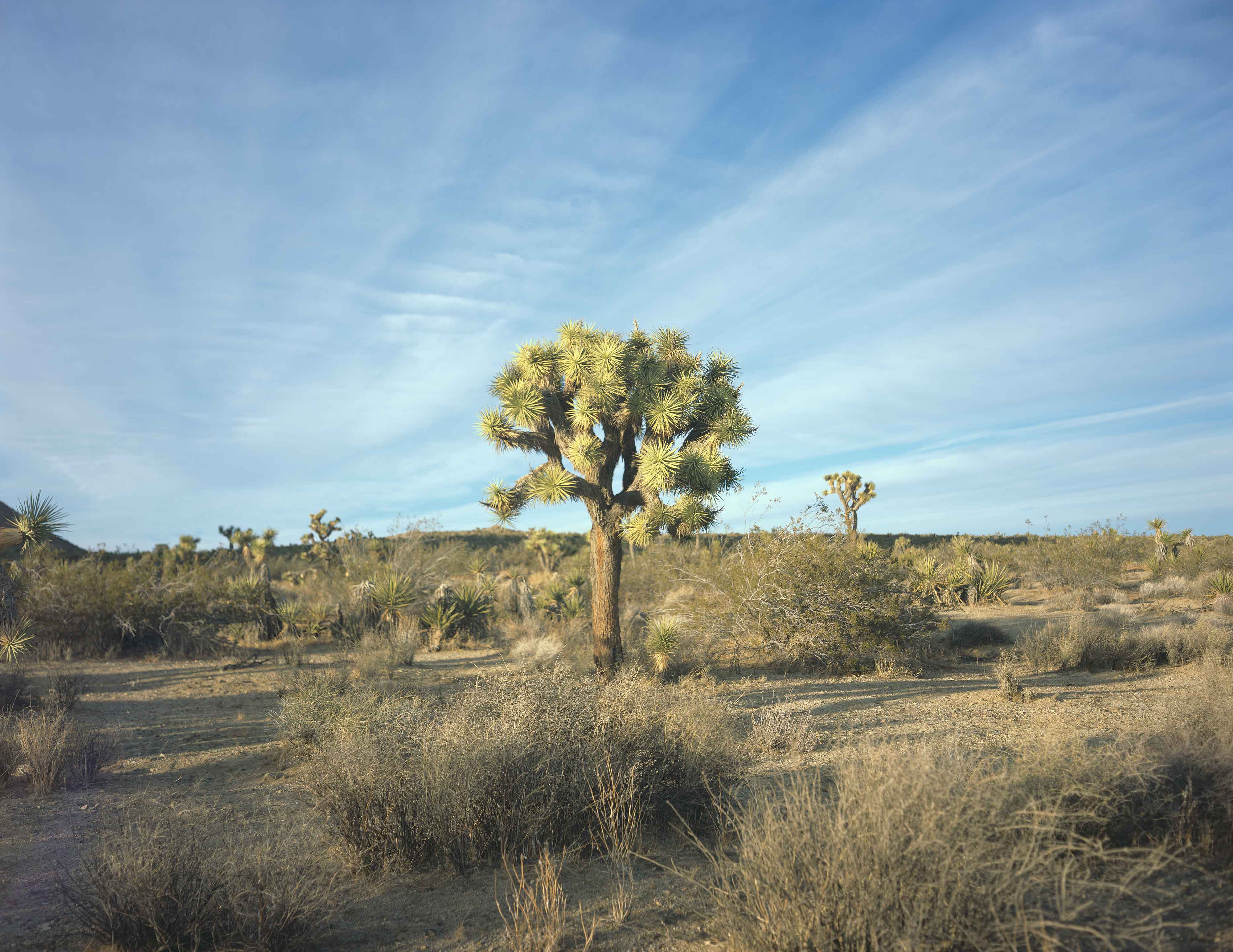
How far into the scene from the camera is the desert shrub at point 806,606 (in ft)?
45.7

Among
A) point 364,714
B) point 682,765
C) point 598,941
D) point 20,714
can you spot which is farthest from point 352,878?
point 20,714

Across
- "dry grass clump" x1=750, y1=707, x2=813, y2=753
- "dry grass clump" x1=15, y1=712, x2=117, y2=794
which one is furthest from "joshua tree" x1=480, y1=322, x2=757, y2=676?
"dry grass clump" x1=15, y1=712, x2=117, y2=794

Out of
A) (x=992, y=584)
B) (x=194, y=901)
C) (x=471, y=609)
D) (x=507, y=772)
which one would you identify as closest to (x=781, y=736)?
(x=507, y=772)

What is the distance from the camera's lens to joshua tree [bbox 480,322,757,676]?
1201cm

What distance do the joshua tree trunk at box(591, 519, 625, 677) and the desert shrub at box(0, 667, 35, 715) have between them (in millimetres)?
8147

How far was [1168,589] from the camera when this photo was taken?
75.7ft

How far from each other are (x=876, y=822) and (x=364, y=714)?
240 inches

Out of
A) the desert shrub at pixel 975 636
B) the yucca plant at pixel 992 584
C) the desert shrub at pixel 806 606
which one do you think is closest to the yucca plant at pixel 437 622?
the desert shrub at pixel 806 606

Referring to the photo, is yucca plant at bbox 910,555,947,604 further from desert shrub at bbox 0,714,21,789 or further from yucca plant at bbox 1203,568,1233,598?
desert shrub at bbox 0,714,21,789

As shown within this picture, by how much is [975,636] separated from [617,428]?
10.5m

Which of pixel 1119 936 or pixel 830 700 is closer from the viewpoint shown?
pixel 1119 936

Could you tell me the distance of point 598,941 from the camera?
152 inches

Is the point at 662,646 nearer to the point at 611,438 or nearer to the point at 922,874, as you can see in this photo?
the point at 611,438

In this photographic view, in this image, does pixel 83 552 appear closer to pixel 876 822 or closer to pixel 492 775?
pixel 492 775
